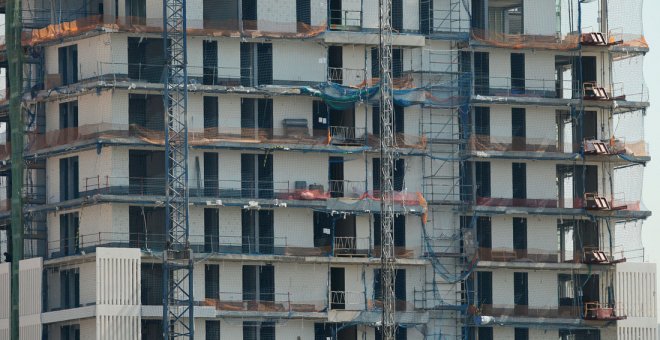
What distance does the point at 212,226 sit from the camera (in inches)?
6973

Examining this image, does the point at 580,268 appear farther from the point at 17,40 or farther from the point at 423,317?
the point at 17,40

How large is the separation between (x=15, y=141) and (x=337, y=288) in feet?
85.4

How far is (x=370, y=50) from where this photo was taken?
598 ft

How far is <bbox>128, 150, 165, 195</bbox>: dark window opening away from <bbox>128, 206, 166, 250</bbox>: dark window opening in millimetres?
1355

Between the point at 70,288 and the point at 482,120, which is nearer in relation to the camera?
the point at 70,288

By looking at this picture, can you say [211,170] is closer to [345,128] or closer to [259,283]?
[259,283]

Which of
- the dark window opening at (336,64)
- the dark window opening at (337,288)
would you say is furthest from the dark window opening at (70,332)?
the dark window opening at (336,64)

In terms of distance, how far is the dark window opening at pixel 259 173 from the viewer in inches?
7023

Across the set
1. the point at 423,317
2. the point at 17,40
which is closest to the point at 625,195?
the point at 423,317

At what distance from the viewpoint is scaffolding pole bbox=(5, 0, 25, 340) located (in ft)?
592

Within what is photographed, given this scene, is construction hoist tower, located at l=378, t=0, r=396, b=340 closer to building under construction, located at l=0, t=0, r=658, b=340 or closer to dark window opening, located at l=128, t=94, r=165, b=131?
building under construction, located at l=0, t=0, r=658, b=340

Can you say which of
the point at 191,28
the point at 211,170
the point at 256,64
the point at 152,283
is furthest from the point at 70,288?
the point at 256,64

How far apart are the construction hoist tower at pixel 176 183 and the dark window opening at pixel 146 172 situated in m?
2.21

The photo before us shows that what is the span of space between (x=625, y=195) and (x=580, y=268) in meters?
7.39
